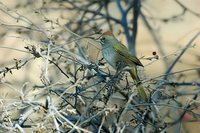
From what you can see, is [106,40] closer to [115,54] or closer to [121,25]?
[115,54]

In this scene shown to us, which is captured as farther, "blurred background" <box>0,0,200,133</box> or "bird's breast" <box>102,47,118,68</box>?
"blurred background" <box>0,0,200,133</box>

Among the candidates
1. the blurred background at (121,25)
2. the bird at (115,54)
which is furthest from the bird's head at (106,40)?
the blurred background at (121,25)

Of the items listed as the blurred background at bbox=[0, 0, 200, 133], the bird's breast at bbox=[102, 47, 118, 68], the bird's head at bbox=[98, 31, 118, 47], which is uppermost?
the blurred background at bbox=[0, 0, 200, 133]

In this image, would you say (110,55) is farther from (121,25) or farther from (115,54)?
(121,25)

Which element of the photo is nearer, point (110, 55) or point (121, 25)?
point (110, 55)

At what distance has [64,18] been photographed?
5.18 metres

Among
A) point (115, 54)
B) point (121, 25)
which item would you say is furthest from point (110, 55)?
point (121, 25)

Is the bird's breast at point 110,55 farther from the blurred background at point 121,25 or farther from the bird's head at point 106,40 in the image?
the blurred background at point 121,25

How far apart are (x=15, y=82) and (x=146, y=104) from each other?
2.54 metres

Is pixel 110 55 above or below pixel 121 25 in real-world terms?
below

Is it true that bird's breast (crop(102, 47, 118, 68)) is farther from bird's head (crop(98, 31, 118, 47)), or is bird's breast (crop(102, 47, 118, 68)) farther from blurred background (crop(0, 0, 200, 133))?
blurred background (crop(0, 0, 200, 133))

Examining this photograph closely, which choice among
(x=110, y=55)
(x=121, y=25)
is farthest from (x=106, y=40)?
(x=121, y=25)

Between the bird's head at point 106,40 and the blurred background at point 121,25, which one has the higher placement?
the blurred background at point 121,25

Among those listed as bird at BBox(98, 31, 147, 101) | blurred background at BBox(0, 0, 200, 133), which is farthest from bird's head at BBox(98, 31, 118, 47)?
blurred background at BBox(0, 0, 200, 133)
